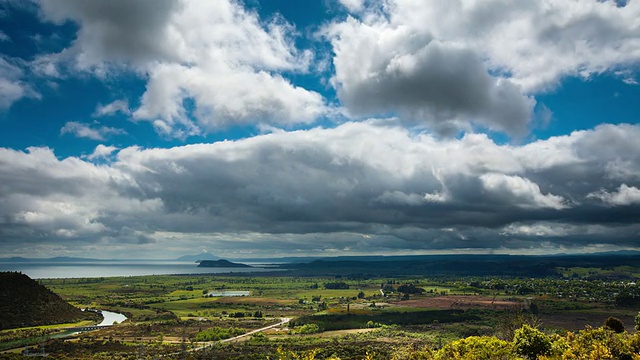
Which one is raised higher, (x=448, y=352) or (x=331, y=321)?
(x=448, y=352)

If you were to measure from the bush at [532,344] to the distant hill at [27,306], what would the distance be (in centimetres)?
18787

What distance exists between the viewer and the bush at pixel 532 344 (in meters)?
48.0

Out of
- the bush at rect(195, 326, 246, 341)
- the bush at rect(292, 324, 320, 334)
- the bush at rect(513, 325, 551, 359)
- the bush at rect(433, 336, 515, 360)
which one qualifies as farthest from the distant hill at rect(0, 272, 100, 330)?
the bush at rect(513, 325, 551, 359)

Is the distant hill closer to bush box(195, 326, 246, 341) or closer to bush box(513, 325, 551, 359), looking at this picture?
bush box(195, 326, 246, 341)

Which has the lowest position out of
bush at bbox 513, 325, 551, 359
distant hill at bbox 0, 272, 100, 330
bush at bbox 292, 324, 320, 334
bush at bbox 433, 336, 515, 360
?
bush at bbox 292, 324, 320, 334

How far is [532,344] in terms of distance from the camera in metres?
48.3

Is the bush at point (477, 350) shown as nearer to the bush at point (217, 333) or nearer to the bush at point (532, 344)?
the bush at point (532, 344)

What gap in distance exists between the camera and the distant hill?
175m

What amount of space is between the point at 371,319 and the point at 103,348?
4300 inches

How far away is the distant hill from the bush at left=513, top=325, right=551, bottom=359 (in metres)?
188

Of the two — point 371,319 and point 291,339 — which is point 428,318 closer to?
point 371,319

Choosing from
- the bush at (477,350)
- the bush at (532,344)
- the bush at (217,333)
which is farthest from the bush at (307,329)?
the bush at (532,344)

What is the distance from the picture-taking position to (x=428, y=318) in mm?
195500

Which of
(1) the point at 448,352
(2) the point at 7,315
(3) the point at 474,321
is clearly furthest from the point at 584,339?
(2) the point at 7,315
